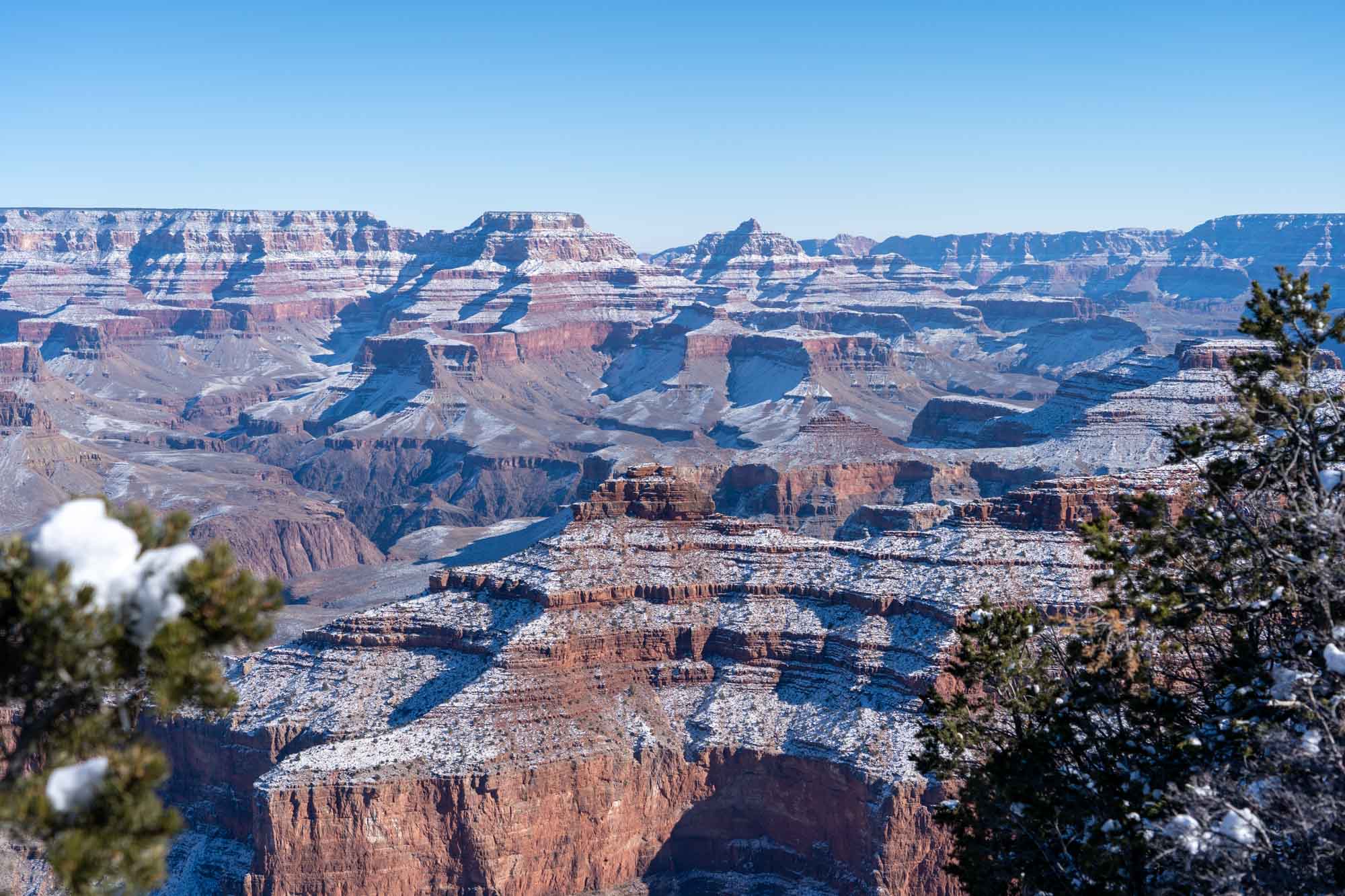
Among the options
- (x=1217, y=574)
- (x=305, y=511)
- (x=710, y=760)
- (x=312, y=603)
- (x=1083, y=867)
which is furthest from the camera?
(x=305, y=511)

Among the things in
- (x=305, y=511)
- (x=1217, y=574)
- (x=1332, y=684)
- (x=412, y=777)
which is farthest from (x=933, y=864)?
(x=305, y=511)

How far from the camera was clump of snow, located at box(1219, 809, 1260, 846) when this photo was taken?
752 inches

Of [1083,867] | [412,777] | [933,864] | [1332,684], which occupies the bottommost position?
[933,864]

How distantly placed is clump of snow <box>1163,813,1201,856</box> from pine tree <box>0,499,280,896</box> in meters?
14.2

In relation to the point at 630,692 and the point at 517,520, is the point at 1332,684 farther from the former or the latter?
the point at 517,520

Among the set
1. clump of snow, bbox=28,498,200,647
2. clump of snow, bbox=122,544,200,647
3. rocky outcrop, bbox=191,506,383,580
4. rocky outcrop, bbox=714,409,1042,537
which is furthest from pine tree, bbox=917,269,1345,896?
rocky outcrop, bbox=191,506,383,580

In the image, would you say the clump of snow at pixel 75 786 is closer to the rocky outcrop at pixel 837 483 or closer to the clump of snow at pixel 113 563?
the clump of snow at pixel 113 563

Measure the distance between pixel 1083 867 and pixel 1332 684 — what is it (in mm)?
6143

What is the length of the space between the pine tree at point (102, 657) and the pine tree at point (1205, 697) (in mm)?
14912

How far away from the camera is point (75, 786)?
14.3 metres

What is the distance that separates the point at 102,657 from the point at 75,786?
150 cm

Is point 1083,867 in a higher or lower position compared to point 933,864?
higher

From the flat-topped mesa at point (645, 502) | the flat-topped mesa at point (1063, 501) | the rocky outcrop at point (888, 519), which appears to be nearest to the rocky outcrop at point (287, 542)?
the rocky outcrop at point (888, 519)

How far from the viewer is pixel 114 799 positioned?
14.4 meters
